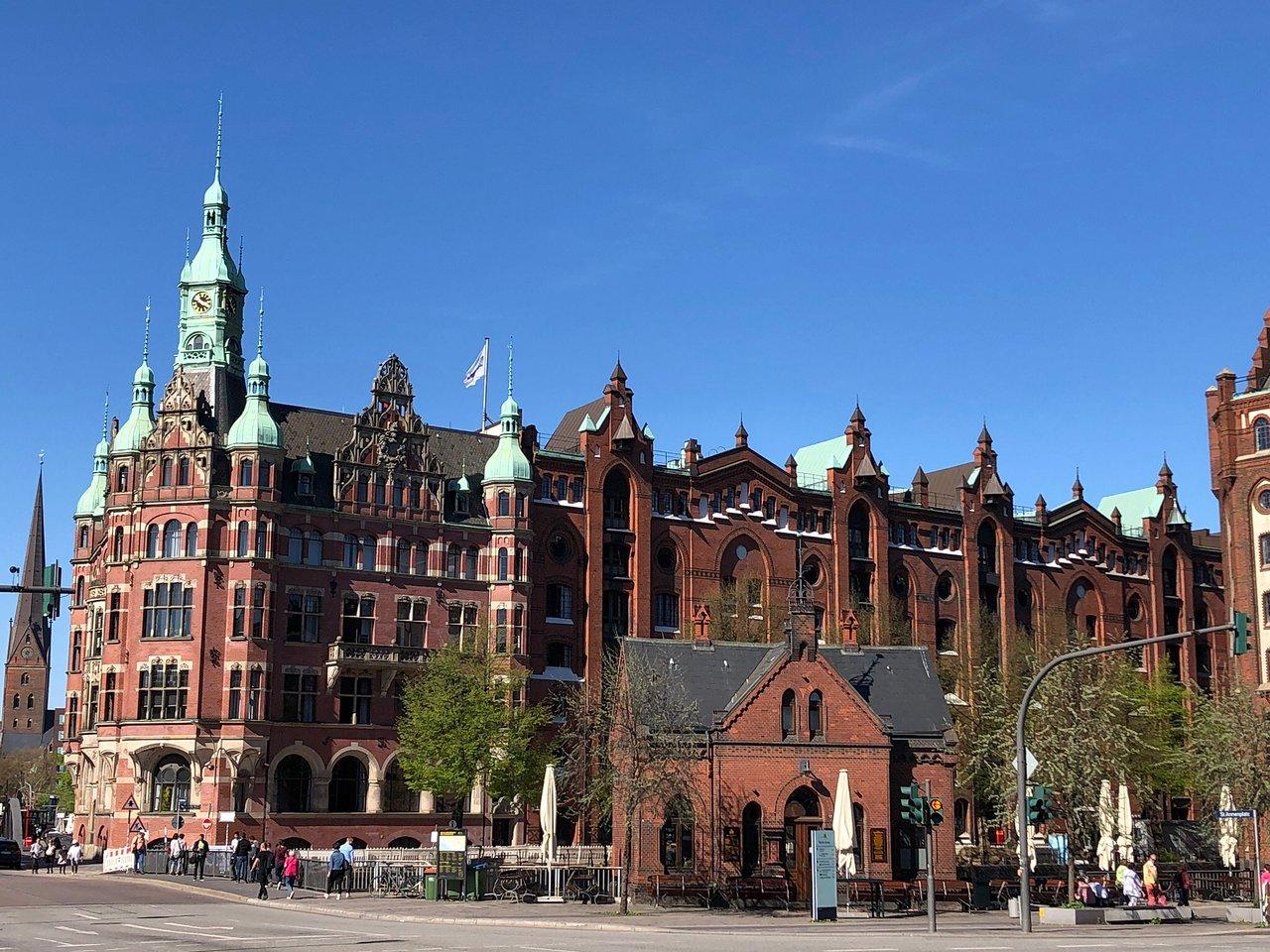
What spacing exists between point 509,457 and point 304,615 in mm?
14445

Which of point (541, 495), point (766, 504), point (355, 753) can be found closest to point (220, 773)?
point (355, 753)

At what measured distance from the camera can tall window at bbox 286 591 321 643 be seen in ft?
266

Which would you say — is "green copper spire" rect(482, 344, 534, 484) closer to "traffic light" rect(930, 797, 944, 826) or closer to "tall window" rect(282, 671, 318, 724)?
"tall window" rect(282, 671, 318, 724)

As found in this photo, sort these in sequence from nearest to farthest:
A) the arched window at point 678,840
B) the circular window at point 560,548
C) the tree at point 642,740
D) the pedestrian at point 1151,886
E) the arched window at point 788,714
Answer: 1. the pedestrian at point 1151,886
2. the tree at point 642,740
3. the arched window at point 678,840
4. the arched window at point 788,714
5. the circular window at point 560,548

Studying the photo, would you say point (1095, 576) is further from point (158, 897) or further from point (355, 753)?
point (158, 897)

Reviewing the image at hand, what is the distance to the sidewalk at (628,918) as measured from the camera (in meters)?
42.9

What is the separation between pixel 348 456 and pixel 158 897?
34942mm

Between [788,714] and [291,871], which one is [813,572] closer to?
[788,714]

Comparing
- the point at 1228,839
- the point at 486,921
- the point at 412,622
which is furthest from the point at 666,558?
the point at 486,921

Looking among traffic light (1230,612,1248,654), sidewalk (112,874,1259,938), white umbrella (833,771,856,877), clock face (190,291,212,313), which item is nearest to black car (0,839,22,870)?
sidewalk (112,874,1259,938)

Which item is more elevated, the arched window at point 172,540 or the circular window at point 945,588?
the circular window at point 945,588

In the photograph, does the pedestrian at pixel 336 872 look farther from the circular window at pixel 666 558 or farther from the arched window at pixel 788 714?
the circular window at pixel 666 558

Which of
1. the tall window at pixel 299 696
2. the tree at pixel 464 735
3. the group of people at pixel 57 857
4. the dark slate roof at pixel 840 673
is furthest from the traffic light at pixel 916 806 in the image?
the tall window at pixel 299 696

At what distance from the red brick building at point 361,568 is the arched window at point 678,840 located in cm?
2776
